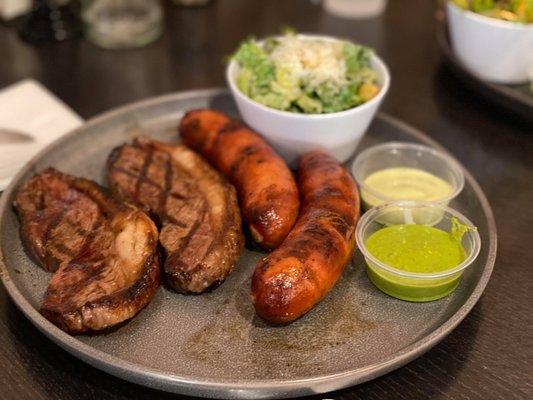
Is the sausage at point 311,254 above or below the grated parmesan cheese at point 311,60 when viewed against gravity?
below

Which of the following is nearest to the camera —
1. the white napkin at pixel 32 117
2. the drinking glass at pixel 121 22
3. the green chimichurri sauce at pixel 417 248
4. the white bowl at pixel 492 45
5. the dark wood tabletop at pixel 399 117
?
the dark wood tabletop at pixel 399 117

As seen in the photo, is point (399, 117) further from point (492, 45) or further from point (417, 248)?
point (417, 248)

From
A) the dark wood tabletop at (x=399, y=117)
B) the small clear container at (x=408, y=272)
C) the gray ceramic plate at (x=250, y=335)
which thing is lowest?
the dark wood tabletop at (x=399, y=117)

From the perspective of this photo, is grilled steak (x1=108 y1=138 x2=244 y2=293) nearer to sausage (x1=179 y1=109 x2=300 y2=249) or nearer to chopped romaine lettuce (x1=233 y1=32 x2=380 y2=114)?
sausage (x1=179 y1=109 x2=300 y2=249)

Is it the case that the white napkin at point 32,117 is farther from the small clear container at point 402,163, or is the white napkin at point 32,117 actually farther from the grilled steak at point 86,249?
the small clear container at point 402,163

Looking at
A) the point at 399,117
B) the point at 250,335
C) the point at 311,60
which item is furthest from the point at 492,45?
the point at 250,335

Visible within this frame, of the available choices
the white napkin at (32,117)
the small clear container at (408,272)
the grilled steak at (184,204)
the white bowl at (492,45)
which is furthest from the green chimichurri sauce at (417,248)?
the white napkin at (32,117)

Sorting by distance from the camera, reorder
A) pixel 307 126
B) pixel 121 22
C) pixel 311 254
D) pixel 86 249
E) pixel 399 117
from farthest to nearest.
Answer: pixel 121 22
pixel 399 117
pixel 307 126
pixel 86 249
pixel 311 254
